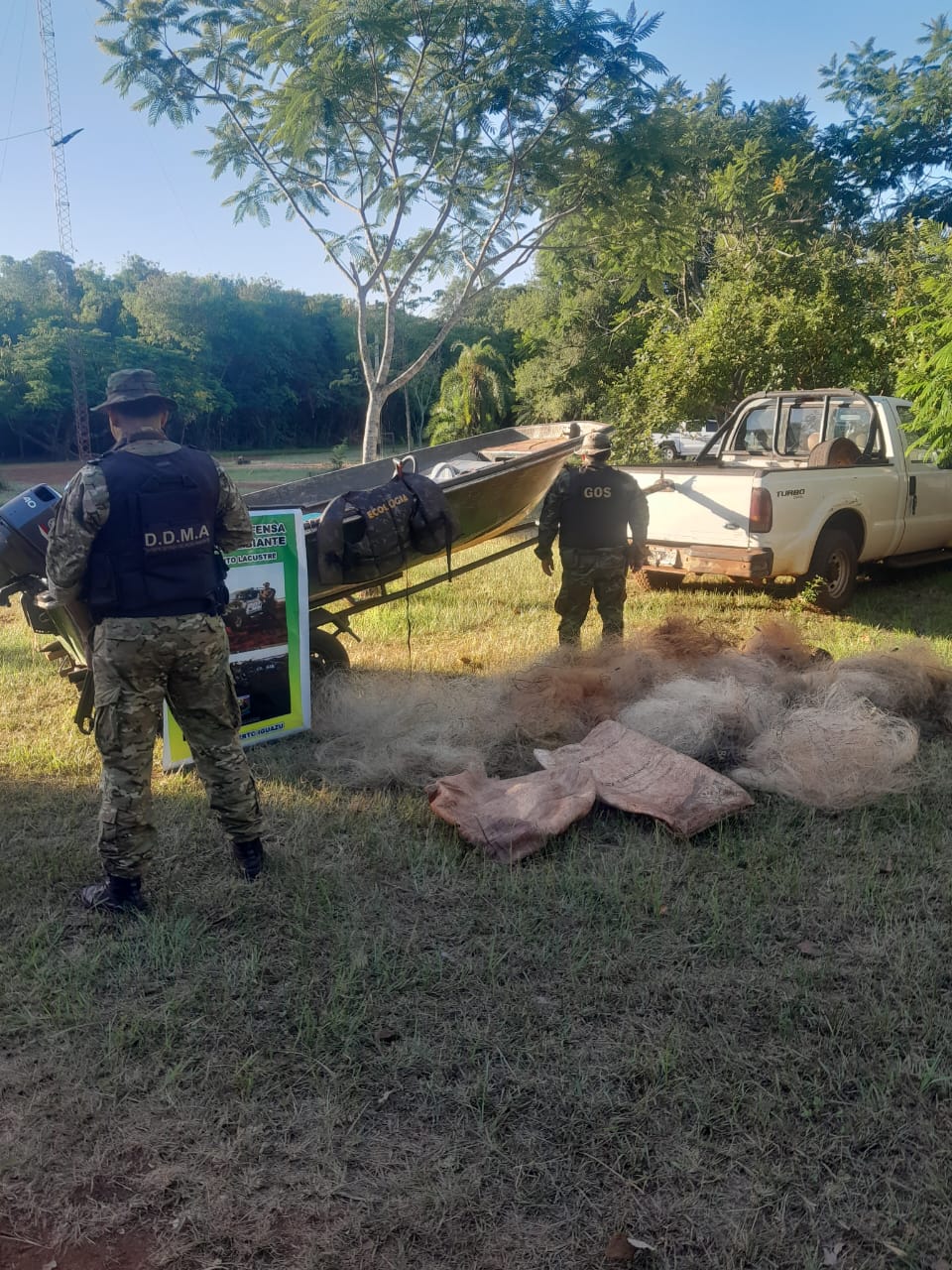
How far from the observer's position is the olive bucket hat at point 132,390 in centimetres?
357

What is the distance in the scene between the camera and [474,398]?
29.3 m

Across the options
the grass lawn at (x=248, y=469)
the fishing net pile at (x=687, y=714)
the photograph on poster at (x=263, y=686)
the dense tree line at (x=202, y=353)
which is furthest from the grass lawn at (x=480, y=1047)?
the dense tree line at (x=202, y=353)

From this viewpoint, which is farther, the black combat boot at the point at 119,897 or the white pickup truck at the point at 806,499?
the white pickup truck at the point at 806,499

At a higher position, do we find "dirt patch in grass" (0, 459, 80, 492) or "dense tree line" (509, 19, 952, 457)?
"dense tree line" (509, 19, 952, 457)

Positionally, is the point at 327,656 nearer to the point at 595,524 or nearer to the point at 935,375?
the point at 595,524

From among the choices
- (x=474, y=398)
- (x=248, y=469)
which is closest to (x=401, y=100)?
(x=474, y=398)

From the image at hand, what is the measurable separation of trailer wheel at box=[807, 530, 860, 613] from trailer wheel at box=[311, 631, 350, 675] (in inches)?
181

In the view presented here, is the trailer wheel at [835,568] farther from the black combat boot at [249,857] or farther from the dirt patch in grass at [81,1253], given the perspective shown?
the dirt patch in grass at [81,1253]

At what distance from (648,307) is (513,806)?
14.9 metres

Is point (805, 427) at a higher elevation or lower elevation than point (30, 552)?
higher

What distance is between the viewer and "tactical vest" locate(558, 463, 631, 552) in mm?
6469

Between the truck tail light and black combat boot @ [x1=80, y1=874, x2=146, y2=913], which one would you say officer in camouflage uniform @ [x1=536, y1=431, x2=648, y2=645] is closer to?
the truck tail light

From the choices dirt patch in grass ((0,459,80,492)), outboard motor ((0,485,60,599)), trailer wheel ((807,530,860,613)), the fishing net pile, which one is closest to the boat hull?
the fishing net pile

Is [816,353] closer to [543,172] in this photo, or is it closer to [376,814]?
[543,172]
